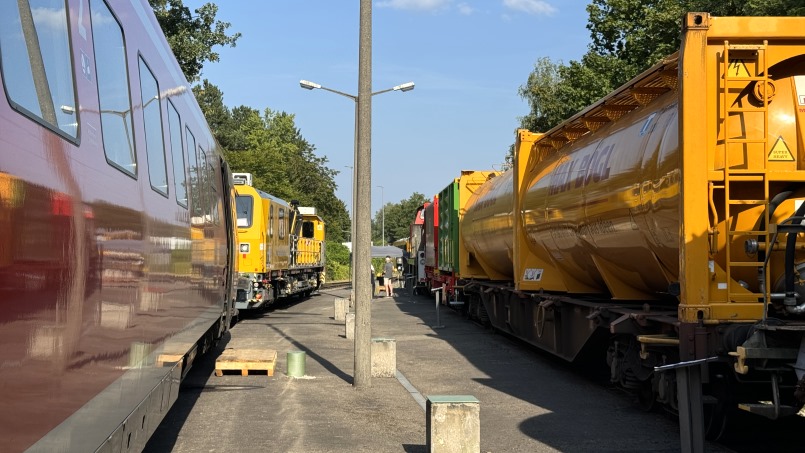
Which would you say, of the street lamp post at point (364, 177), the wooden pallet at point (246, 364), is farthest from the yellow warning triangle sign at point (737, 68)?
the wooden pallet at point (246, 364)

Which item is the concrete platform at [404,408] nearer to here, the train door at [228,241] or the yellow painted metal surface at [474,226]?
the train door at [228,241]

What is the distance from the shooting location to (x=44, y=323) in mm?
2666

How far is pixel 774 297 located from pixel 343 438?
399 cm

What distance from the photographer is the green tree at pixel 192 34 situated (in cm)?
3084

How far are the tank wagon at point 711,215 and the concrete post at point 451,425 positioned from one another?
1.78 meters

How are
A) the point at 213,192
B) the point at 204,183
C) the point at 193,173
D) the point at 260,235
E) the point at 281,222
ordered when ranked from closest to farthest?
the point at 193,173 < the point at 204,183 < the point at 213,192 < the point at 260,235 < the point at 281,222

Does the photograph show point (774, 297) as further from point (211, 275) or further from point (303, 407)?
point (211, 275)

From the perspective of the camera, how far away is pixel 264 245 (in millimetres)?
22234

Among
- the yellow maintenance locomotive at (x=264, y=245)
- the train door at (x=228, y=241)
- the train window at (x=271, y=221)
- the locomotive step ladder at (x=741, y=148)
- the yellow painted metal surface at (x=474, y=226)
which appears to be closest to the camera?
the locomotive step ladder at (x=741, y=148)

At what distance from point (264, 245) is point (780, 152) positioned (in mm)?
16700

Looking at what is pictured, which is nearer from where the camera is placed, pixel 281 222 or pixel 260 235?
pixel 260 235

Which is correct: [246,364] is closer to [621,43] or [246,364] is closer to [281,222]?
[281,222]

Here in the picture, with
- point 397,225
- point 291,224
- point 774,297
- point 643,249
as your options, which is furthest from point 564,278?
point 397,225

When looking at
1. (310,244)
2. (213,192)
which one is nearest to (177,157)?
(213,192)
